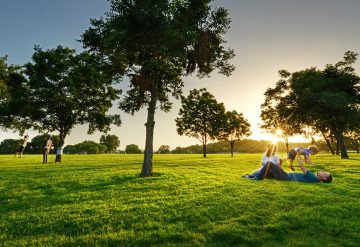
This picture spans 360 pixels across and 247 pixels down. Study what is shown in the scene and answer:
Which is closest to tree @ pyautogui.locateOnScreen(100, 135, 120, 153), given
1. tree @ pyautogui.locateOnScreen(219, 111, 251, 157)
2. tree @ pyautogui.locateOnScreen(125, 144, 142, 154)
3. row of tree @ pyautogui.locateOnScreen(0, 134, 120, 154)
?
row of tree @ pyautogui.locateOnScreen(0, 134, 120, 154)

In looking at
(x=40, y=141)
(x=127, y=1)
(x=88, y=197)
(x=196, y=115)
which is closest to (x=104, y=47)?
(x=127, y=1)

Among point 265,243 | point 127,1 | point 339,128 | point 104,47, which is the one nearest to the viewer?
point 265,243

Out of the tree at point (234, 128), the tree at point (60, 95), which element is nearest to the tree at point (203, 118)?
the tree at point (234, 128)

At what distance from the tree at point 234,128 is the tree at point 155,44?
4753 centimetres

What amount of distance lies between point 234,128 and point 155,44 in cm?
5823

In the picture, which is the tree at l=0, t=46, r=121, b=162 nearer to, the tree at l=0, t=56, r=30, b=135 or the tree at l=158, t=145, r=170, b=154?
the tree at l=0, t=56, r=30, b=135

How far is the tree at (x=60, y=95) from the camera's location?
3653 cm

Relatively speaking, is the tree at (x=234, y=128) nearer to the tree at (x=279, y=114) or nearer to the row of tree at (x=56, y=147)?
the tree at (x=279, y=114)

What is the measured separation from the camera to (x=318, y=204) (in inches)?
439

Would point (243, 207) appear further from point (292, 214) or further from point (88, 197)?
point (88, 197)

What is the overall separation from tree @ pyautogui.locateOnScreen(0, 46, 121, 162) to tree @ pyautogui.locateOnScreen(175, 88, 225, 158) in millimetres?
25988

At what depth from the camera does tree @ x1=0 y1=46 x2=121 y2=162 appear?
120 ft

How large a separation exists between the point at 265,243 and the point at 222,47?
18121 mm

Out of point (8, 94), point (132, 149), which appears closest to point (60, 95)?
point (8, 94)
